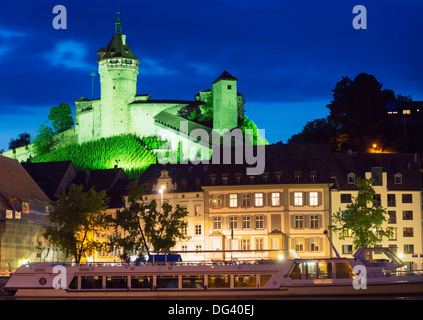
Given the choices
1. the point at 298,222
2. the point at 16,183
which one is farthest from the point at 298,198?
the point at 16,183

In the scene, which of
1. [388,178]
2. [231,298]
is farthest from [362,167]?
[231,298]

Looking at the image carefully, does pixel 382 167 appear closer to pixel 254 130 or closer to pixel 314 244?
pixel 314 244

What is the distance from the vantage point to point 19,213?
75062 millimetres

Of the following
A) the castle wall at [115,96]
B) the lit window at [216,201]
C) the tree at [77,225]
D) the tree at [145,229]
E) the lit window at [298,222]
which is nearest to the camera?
the tree at [145,229]

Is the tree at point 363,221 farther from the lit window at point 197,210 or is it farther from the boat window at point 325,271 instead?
the boat window at point 325,271

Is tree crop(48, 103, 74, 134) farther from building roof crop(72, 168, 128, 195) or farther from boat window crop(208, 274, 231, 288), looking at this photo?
boat window crop(208, 274, 231, 288)

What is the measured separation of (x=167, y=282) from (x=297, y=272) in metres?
6.62

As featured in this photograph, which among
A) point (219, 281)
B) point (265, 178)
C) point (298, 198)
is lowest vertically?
point (219, 281)

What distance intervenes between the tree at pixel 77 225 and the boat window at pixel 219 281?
65.3ft

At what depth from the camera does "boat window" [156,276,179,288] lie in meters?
48.0

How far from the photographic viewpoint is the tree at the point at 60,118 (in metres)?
152

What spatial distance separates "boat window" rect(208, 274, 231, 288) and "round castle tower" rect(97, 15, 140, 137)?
85.9 meters

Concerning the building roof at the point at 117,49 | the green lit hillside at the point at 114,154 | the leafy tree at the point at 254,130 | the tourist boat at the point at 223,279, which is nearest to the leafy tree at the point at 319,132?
the leafy tree at the point at 254,130

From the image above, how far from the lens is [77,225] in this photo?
6706 centimetres
